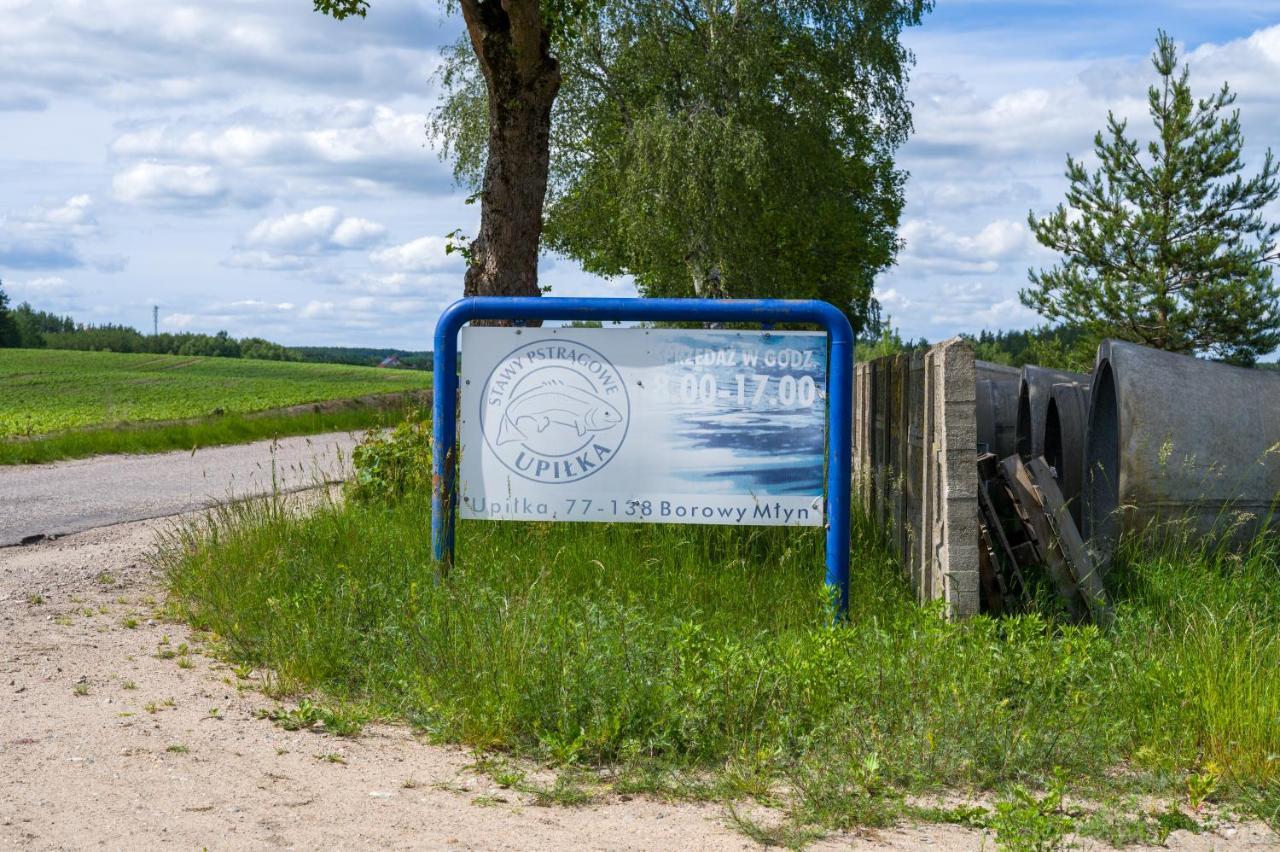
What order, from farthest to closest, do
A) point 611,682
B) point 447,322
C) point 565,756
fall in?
point 447,322 < point 611,682 < point 565,756

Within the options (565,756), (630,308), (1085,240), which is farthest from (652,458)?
(1085,240)

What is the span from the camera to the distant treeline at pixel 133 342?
7125cm

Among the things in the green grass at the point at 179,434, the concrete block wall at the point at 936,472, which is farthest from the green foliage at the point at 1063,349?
the concrete block wall at the point at 936,472

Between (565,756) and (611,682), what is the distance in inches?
15.1

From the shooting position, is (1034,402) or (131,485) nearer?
(1034,402)

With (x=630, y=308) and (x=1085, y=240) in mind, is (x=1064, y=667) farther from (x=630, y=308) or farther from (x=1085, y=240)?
(x=1085, y=240)

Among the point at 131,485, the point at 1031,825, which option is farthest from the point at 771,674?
the point at 131,485

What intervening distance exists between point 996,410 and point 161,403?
26.9 m

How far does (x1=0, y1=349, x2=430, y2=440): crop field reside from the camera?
24.9m

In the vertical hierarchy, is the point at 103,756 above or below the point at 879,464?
below

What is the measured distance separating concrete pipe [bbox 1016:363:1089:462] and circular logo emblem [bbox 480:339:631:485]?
425 centimetres

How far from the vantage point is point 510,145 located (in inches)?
385

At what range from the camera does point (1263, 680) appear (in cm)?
446

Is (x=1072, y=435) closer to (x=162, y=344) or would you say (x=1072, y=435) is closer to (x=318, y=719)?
(x=318, y=719)
